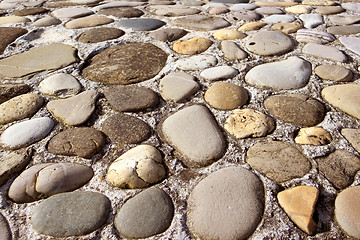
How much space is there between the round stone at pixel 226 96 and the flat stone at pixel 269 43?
347 millimetres

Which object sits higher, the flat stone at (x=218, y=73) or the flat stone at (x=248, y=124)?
the flat stone at (x=218, y=73)

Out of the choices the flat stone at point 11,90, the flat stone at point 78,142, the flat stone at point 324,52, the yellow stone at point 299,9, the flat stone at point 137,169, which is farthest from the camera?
the yellow stone at point 299,9

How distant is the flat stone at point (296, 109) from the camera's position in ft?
3.67

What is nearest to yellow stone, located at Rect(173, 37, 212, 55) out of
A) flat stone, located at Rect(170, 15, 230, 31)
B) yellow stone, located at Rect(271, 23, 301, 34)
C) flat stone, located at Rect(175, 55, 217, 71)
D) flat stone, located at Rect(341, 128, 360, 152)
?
flat stone, located at Rect(175, 55, 217, 71)

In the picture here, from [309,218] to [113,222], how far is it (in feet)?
1.56

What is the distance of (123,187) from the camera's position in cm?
90

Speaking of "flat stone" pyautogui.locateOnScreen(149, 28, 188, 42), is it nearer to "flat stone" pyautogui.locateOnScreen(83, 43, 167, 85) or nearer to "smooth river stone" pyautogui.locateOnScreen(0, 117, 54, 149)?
"flat stone" pyautogui.locateOnScreen(83, 43, 167, 85)

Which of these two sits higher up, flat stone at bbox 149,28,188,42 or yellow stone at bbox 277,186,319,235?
flat stone at bbox 149,28,188,42

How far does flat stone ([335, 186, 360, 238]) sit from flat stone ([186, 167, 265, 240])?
0.62 ft

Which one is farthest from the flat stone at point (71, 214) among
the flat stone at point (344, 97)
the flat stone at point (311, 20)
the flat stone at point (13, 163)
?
the flat stone at point (311, 20)

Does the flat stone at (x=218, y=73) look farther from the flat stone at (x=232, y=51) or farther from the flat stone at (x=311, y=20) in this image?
the flat stone at (x=311, y=20)

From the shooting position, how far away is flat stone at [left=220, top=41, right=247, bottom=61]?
1.48 metres

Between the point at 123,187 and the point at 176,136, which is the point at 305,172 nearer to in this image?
the point at 176,136

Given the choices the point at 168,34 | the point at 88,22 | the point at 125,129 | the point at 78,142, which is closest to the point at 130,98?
the point at 125,129
